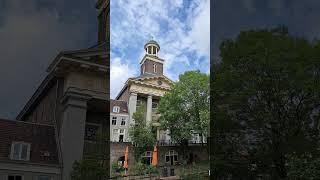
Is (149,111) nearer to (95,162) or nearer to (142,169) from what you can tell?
(142,169)

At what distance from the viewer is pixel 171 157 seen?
10.3 metres

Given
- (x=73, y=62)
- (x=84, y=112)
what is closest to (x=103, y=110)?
(x=84, y=112)

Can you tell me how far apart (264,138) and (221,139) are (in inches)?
36.3

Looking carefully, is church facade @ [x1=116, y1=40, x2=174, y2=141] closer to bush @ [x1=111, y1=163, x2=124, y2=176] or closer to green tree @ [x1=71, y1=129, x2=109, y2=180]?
bush @ [x1=111, y1=163, x2=124, y2=176]

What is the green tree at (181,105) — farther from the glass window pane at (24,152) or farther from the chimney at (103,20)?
the glass window pane at (24,152)

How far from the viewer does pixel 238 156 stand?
30.3 ft

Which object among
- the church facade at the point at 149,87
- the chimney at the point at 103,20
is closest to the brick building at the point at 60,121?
the chimney at the point at 103,20

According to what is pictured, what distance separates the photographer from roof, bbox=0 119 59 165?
5.59m

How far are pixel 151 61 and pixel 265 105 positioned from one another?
223cm

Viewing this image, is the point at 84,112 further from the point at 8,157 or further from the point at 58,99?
the point at 8,157

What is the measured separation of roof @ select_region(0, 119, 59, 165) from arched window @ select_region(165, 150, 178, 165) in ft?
15.5

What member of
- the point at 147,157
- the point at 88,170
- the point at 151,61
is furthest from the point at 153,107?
the point at 88,170

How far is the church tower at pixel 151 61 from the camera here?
941 cm

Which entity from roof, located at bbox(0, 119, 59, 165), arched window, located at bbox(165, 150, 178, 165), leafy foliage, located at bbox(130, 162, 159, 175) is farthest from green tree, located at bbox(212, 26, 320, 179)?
roof, located at bbox(0, 119, 59, 165)
